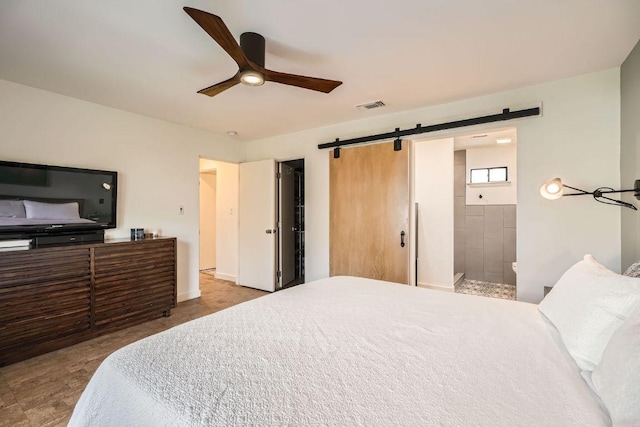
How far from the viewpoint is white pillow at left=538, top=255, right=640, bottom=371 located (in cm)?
105

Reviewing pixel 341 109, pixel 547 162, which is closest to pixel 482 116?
pixel 547 162

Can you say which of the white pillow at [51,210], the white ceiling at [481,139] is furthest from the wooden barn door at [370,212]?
the white pillow at [51,210]

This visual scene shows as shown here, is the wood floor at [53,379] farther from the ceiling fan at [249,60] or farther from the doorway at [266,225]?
the ceiling fan at [249,60]

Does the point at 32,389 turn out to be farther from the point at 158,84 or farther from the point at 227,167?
the point at 227,167

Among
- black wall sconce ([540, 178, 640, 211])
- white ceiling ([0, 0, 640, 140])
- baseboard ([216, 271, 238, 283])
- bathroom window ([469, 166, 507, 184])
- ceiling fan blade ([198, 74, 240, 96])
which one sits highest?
white ceiling ([0, 0, 640, 140])

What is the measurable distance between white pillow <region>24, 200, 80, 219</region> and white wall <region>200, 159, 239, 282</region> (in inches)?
93.9

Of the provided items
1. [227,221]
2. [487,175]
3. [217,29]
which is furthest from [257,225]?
[487,175]

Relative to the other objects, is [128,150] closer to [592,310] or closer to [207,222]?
[207,222]

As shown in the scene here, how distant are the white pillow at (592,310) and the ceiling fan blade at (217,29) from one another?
83.0 inches

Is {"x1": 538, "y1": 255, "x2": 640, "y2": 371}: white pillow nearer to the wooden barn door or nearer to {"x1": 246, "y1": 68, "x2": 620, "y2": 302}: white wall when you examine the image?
{"x1": 246, "y1": 68, "x2": 620, "y2": 302}: white wall

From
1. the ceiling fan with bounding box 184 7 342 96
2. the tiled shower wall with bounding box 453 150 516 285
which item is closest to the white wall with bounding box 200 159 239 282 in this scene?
the ceiling fan with bounding box 184 7 342 96

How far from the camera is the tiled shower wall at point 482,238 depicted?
4.69 metres

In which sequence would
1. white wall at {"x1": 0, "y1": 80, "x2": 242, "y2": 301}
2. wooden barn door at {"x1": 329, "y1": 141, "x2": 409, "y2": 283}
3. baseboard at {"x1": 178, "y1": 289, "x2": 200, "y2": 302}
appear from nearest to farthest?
white wall at {"x1": 0, "y1": 80, "x2": 242, "y2": 301}
wooden barn door at {"x1": 329, "y1": 141, "x2": 409, "y2": 283}
baseboard at {"x1": 178, "y1": 289, "x2": 200, "y2": 302}

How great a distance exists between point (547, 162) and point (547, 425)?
261 centimetres
